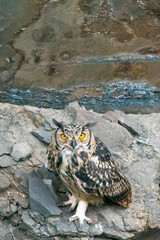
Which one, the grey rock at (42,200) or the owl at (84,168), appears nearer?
the owl at (84,168)

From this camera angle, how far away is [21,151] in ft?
19.7

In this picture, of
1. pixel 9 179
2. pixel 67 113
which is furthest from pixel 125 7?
pixel 9 179

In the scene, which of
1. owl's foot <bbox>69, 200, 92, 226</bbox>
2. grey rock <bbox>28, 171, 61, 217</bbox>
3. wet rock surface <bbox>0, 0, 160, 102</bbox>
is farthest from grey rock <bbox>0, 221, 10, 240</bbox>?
wet rock surface <bbox>0, 0, 160, 102</bbox>

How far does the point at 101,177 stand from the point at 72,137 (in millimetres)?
501

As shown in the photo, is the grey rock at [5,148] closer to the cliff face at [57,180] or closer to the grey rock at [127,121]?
the cliff face at [57,180]

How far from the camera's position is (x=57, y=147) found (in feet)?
16.9

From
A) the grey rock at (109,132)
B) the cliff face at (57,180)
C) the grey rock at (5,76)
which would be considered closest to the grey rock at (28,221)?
the cliff face at (57,180)

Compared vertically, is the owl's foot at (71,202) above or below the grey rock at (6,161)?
below

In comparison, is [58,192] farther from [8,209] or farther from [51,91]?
[51,91]

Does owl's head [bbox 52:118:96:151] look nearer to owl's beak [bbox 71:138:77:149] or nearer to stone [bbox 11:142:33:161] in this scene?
owl's beak [bbox 71:138:77:149]

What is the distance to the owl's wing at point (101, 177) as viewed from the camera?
5.17 metres

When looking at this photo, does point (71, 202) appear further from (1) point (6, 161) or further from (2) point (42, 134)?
(2) point (42, 134)

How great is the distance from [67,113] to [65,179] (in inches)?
54.1

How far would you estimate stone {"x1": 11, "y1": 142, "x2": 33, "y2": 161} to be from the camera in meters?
5.94
